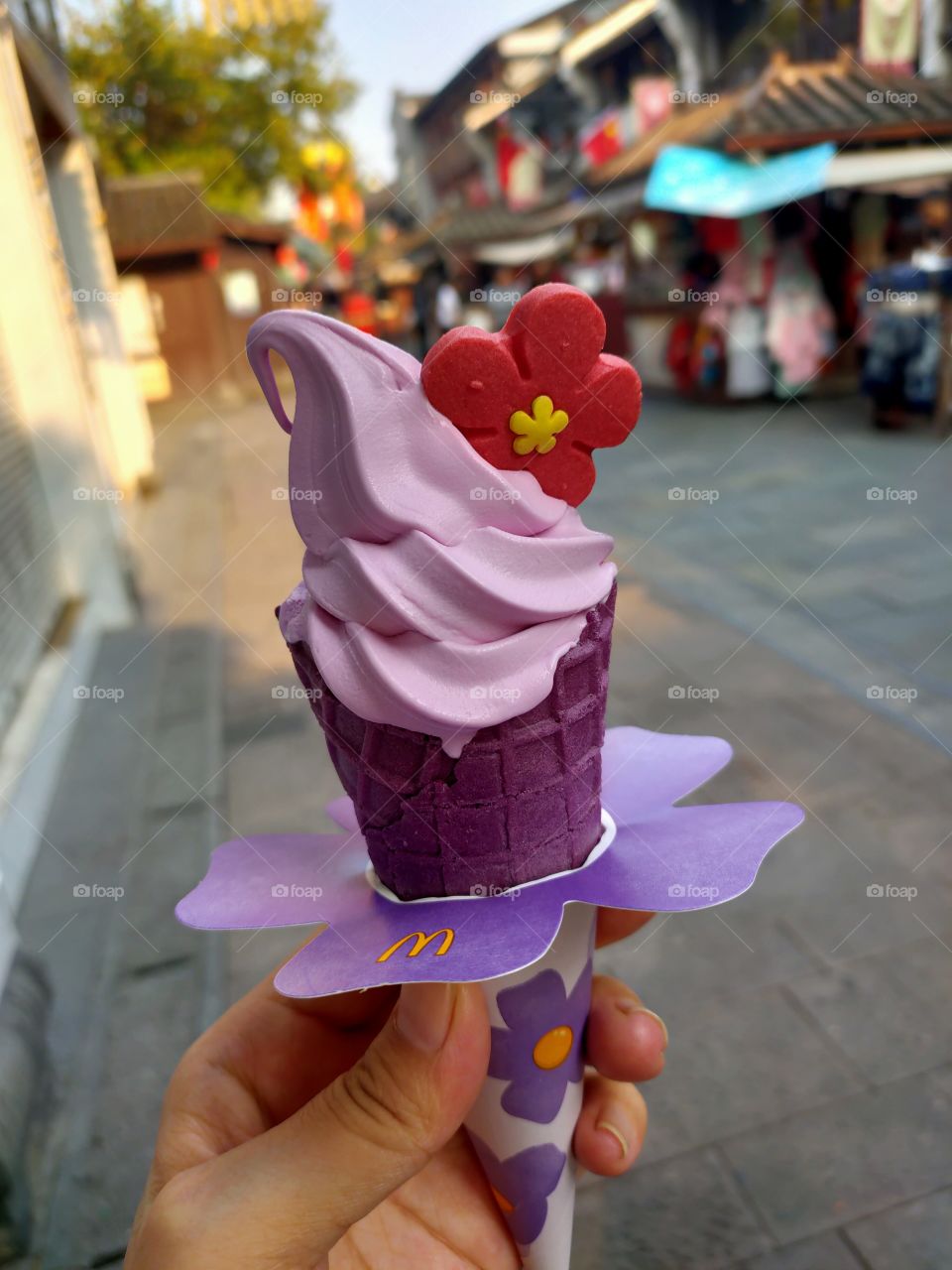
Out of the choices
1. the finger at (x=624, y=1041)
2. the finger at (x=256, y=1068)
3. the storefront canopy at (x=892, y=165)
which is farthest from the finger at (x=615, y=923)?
the storefront canopy at (x=892, y=165)

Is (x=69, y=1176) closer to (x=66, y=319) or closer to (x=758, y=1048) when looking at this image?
(x=758, y=1048)

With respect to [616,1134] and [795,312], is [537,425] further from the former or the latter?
[795,312]

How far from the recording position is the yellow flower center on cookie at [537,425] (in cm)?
139

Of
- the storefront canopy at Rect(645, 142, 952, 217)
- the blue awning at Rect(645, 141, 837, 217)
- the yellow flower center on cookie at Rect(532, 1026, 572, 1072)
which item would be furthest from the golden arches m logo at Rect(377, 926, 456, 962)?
the blue awning at Rect(645, 141, 837, 217)

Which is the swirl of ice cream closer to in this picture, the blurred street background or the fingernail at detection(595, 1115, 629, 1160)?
the fingernail at detection(595, 1115, 629, 1160)

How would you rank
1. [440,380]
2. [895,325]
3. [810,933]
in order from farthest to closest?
[895,325]
[810,933]
[440,380]

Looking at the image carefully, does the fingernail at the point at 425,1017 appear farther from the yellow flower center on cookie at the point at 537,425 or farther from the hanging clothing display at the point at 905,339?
the hanging clothing display at the point at 905,339

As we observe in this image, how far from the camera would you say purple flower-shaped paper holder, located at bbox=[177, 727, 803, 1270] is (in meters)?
1.29

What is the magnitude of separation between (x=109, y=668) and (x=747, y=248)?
9954 millimetres

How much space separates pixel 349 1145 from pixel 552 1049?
443 millimetres

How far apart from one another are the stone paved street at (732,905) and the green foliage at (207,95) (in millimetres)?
17694

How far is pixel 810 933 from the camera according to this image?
3.10m

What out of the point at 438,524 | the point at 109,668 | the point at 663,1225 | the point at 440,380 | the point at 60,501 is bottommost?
the point at 109,668

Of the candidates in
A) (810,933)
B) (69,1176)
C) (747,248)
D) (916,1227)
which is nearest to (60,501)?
(69,1176)
